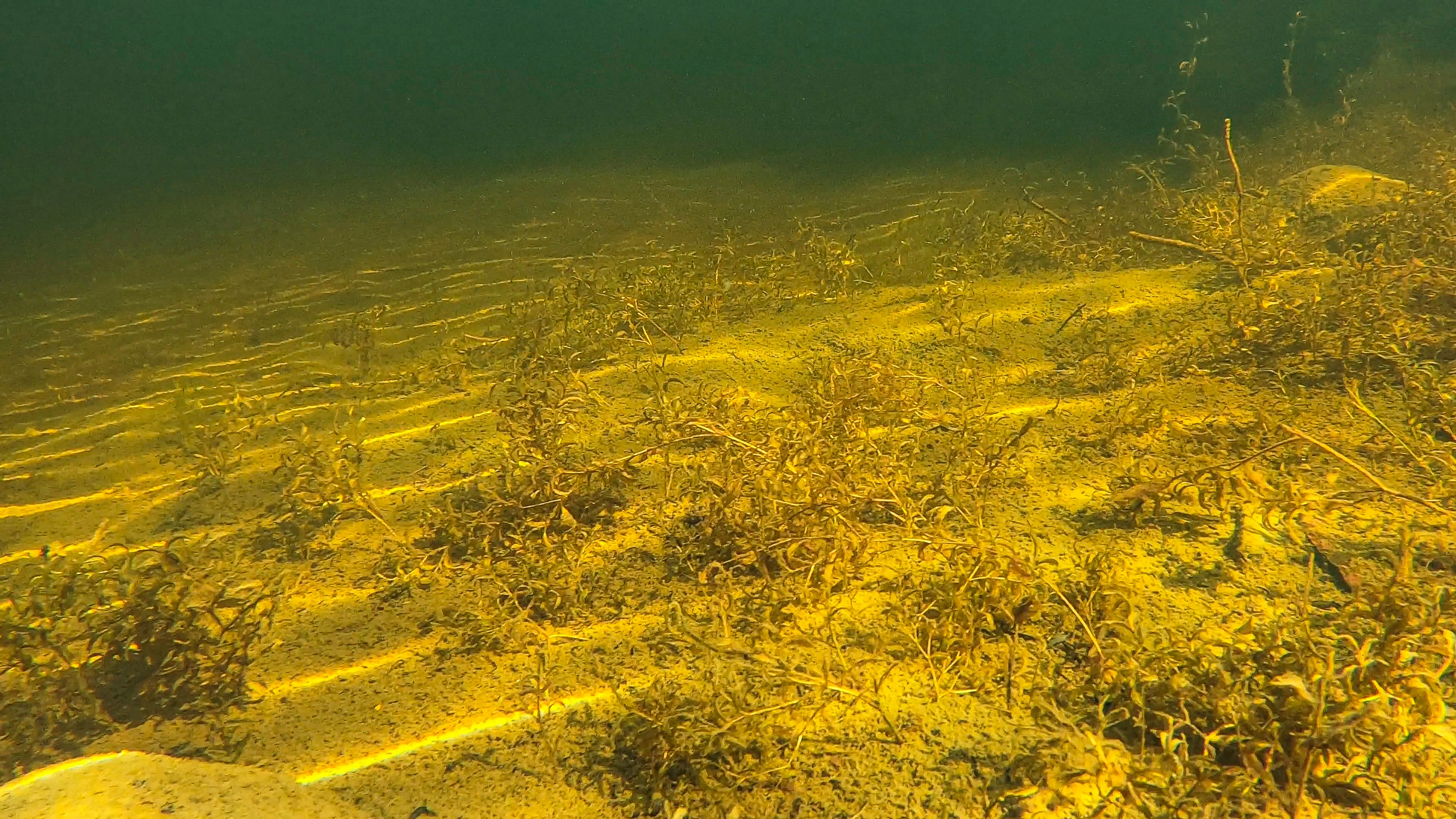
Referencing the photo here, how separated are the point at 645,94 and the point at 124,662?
1721 cm

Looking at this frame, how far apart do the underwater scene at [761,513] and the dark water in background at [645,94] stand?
419 centimetres

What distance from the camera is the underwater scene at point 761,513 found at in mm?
1868

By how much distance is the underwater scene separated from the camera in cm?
187

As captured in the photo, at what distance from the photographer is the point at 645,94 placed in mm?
17766

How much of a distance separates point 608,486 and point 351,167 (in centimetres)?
1124

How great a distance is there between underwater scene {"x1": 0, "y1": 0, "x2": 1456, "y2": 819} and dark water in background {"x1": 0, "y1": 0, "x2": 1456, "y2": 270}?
4.19 metres

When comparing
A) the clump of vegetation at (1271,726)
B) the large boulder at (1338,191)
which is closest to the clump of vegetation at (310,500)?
the clump of vegetation at (1271,726)

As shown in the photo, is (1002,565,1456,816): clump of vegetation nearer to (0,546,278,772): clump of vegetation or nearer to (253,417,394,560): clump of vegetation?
(0,546,278,772): clump of vegetation

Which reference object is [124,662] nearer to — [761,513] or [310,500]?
[310,500]

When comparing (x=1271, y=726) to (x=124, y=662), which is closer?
(x=1271, y=726)

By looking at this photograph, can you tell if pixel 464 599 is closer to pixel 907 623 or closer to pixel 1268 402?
pixel 907 623

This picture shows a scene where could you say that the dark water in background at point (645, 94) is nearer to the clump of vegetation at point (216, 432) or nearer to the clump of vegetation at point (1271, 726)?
the clump of vegetation at point (216, 432)

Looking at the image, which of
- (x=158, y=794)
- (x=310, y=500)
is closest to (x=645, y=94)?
(x=310, y=500)

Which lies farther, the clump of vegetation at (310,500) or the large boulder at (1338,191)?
the large boulder at (1338,191)
